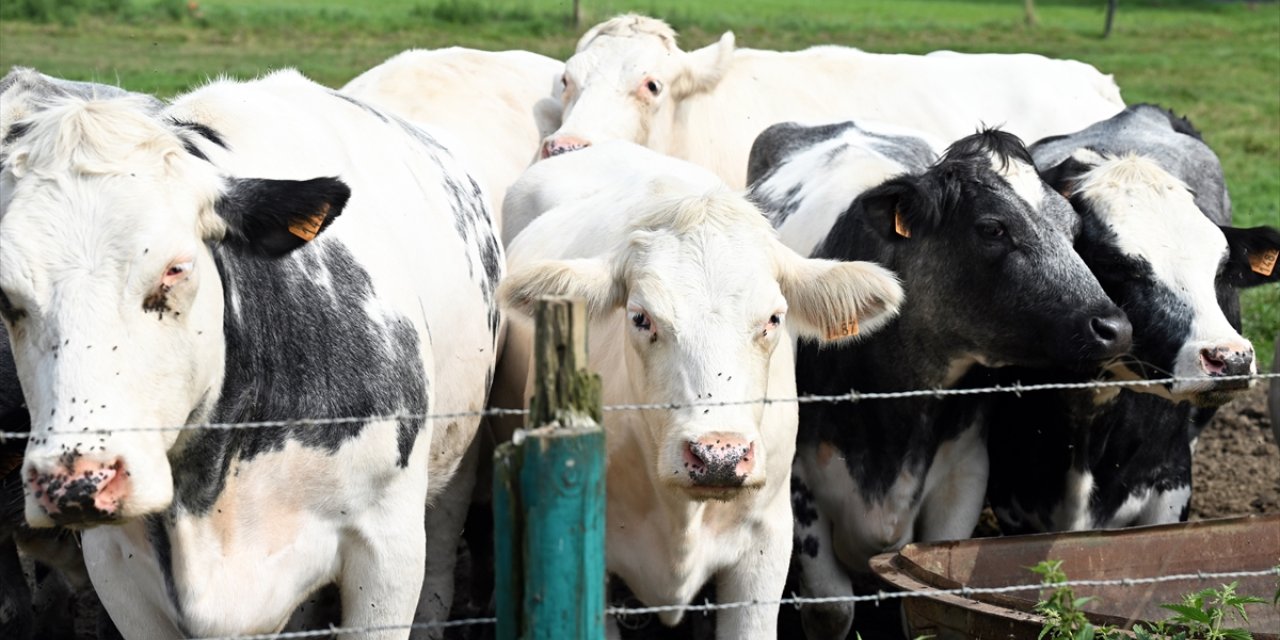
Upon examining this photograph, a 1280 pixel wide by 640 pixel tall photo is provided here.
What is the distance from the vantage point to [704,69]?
855 centimetres

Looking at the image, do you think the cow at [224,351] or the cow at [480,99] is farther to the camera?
the cow at [480,99]

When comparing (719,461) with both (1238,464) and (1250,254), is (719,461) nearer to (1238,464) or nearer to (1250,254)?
(1250,254)

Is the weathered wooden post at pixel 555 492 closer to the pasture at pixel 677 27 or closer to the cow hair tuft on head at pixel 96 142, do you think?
the cow hair tuft on head at pixel 96 142

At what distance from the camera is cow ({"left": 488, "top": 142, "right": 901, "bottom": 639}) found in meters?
4.03

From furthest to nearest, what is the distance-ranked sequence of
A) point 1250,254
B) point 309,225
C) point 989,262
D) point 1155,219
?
point 1250,254, point 1155,219, point 989,262, point 309,225

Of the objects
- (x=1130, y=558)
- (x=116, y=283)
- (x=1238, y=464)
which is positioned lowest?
(x=1238, y=464)

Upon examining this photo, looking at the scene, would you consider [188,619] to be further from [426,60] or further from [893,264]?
[426,60]

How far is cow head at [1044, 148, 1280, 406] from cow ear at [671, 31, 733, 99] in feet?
9.64

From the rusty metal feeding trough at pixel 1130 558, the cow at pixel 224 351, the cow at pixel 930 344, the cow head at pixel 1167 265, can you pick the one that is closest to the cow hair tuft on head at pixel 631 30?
the cow at pixel 930 344

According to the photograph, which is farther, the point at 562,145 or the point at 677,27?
the point at 677,27

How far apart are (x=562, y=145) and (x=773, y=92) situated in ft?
6.52

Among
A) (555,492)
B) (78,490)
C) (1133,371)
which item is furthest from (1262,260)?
(78,490)

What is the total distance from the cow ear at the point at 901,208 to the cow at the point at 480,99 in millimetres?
2310

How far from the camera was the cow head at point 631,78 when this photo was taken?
7910 millimetres
